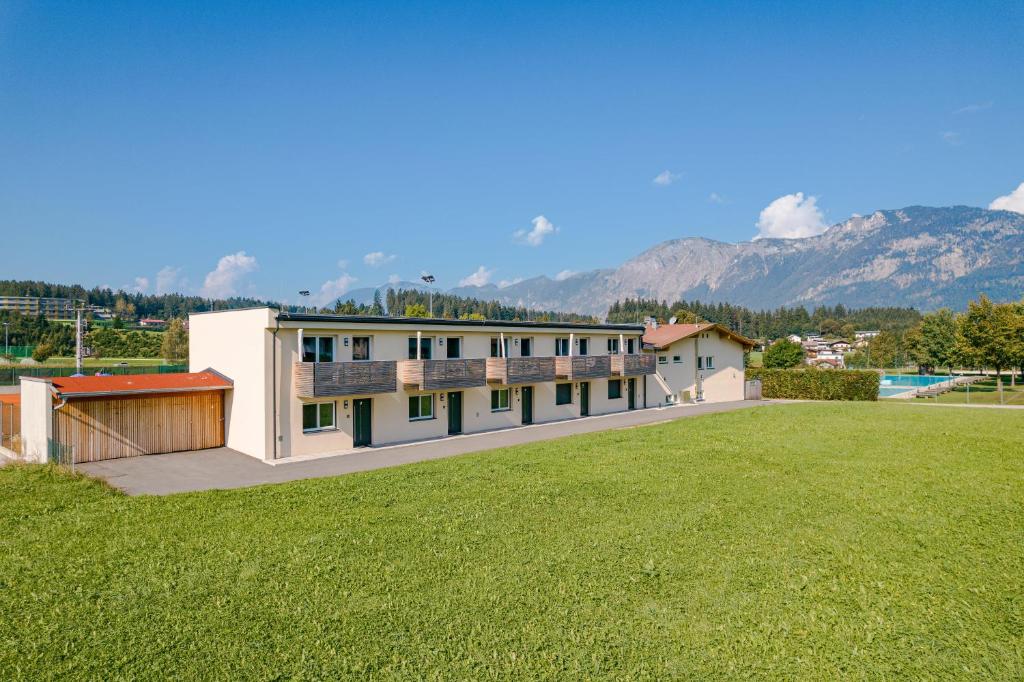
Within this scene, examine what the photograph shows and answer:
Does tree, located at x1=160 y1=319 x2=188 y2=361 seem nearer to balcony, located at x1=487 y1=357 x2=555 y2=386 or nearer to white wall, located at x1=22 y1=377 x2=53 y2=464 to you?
white wall, located at x1=22 y1=377 x2=53 y2=464

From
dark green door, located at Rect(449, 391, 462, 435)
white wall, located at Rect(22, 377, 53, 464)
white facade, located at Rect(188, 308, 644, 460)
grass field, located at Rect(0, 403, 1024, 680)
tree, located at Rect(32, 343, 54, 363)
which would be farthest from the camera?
tree, located at Rect(32, 343, 54, 363)

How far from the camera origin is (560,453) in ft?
61.6

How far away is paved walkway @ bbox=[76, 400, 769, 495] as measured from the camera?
16.4 metres

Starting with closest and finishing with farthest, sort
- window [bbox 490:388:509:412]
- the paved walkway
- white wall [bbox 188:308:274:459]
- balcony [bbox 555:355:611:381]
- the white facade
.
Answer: the paved walkway, white wall [bbox 188:308:274:459], the white facade, window [bbox 490:388:509:412], balcony [bbox 555:355:611:381]

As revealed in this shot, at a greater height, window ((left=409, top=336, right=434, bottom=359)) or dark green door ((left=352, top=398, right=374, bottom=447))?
window ((left=409, top=336, right=434, bottom=359))

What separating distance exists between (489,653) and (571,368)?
22505 millimetres

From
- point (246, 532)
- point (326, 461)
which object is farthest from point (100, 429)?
point (246, 532)

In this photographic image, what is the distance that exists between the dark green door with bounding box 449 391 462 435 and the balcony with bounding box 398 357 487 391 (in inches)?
48.4

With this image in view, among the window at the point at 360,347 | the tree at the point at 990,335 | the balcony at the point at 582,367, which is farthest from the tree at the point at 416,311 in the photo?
the tree at the point at 990,335

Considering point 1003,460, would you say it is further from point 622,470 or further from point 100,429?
point 100,429

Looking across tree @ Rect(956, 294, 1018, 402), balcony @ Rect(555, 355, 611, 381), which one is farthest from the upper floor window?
tree @ Rect(956, 294, 1018, 402)

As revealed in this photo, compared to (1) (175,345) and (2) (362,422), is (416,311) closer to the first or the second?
A: (2) (362,422)

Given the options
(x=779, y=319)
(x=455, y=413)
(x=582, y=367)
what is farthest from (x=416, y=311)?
(x=779, y=319)

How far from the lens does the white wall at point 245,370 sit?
20.0 metres
